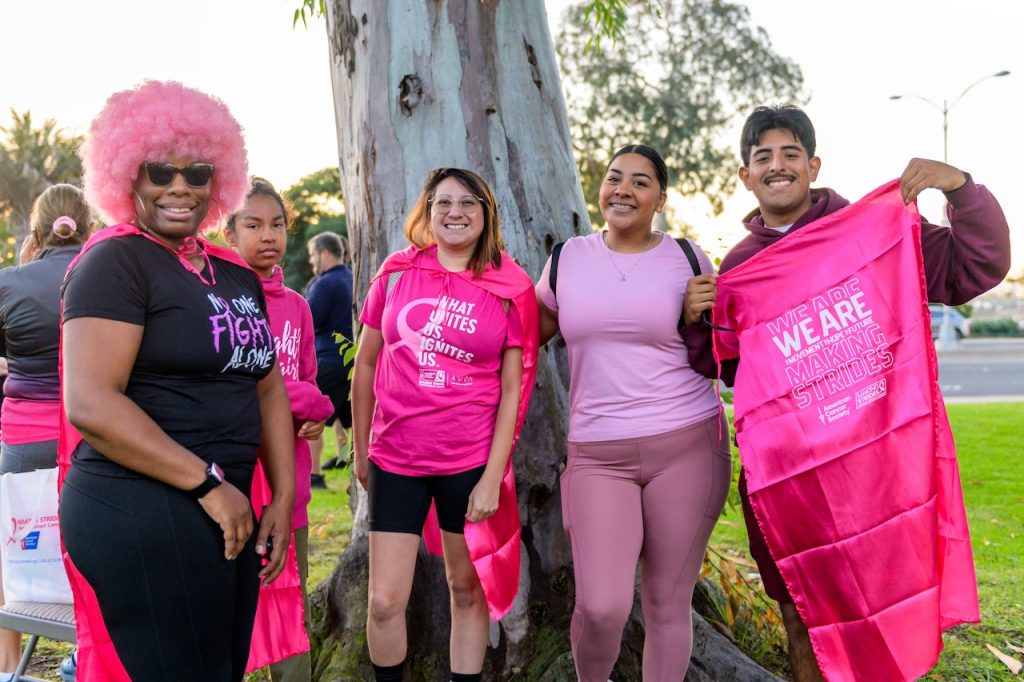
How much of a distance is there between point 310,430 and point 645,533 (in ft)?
4.39

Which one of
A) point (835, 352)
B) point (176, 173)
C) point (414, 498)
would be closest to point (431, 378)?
point (414, 498)

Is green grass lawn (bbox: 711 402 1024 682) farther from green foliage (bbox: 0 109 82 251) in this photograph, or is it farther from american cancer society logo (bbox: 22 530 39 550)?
green foliage (bbox: 0 109 82 251)

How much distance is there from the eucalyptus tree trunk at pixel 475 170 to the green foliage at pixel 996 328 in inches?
1915

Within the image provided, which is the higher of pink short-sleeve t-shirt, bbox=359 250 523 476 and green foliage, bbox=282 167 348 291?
green foliage, bbox=282 167 348 291

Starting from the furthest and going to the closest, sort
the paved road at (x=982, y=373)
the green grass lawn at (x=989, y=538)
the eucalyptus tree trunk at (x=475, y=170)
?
the paved road at (x=982, y=373) → the green grass lawn at (x=989, y=538) → the eucalyptus tree trunk at (x=475, y=170)

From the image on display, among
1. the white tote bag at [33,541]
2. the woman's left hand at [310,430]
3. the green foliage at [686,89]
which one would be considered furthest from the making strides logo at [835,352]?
the green foliage at [686,89]

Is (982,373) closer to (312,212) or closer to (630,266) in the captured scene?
(630,266)

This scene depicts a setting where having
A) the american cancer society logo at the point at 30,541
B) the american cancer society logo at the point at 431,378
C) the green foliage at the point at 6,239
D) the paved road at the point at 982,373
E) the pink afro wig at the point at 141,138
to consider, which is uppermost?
the green foliage at the point at 6,239

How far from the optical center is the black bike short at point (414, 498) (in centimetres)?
320

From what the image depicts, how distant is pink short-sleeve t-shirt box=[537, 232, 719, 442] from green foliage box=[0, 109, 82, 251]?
1657 inches

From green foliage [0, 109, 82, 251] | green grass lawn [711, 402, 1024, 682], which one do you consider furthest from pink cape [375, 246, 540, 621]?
green foliage [0, 109, 82, 251]

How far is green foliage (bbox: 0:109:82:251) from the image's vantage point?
40219 mm

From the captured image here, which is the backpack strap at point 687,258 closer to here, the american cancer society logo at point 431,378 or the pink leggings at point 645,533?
the pink leggings at point 645,533

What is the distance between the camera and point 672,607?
10.6 feet
